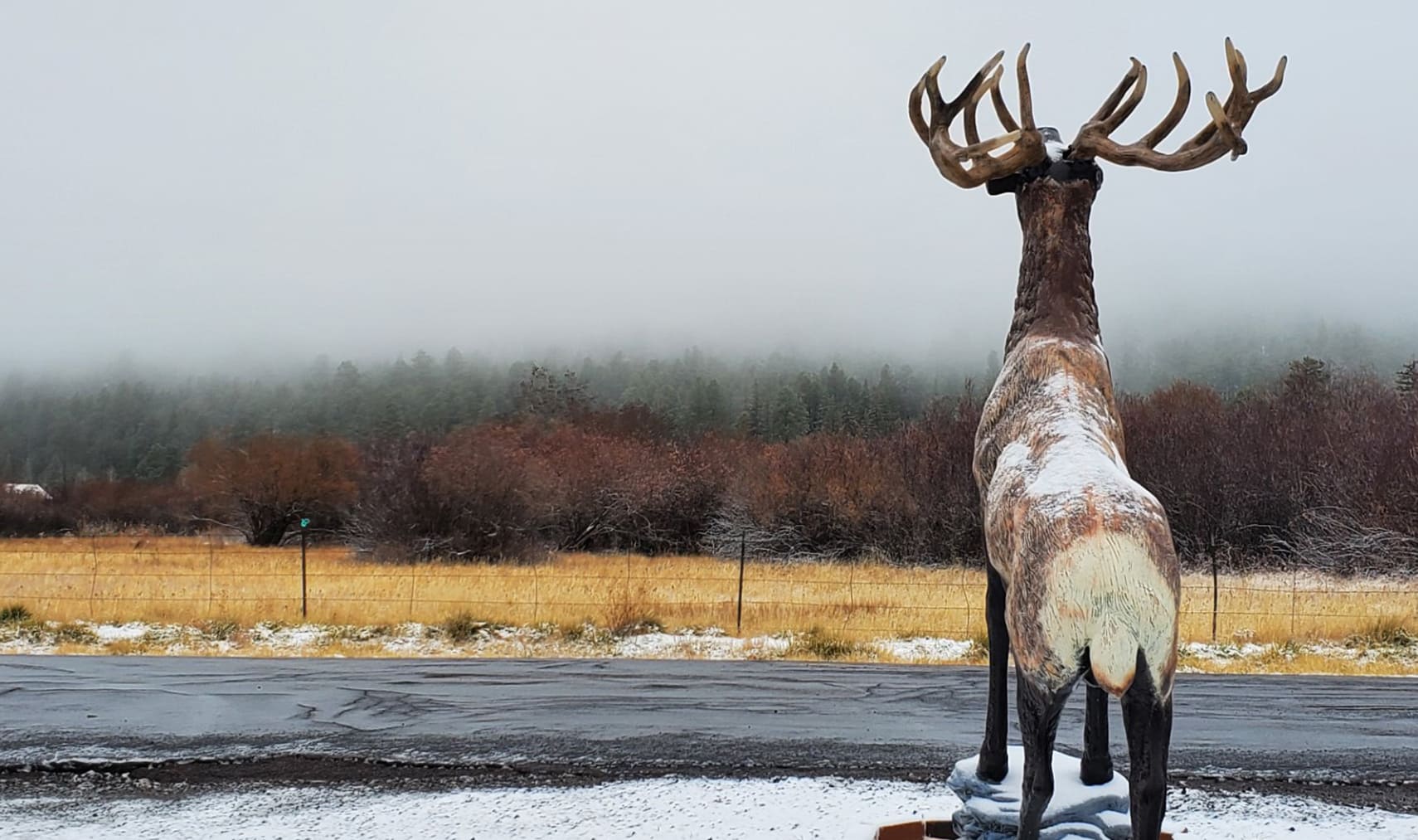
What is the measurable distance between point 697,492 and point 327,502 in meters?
13.8

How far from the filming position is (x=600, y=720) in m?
8.42

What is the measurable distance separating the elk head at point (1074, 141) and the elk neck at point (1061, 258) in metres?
0.08

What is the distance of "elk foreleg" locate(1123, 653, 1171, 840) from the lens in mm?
3457

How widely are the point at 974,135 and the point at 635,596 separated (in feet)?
39.5

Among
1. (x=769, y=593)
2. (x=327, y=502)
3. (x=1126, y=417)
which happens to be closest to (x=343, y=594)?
(x=769, y=593)

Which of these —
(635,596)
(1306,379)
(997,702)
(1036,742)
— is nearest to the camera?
(1036,742)

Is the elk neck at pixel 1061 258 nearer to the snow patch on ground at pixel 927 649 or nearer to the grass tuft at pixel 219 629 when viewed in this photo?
the snow patch on ground at pixel 927 649

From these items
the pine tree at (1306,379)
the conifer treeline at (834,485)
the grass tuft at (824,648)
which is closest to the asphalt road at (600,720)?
the grass tuft at (824,648)

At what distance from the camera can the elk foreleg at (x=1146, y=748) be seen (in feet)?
11.3

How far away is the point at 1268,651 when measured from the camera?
1217 centimetres

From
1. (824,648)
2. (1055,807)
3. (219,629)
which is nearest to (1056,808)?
(1055,807)

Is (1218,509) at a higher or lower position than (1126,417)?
lower

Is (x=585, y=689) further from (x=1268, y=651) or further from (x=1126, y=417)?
(x=1126, y=417)

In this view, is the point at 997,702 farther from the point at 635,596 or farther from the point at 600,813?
the point at 635,596
